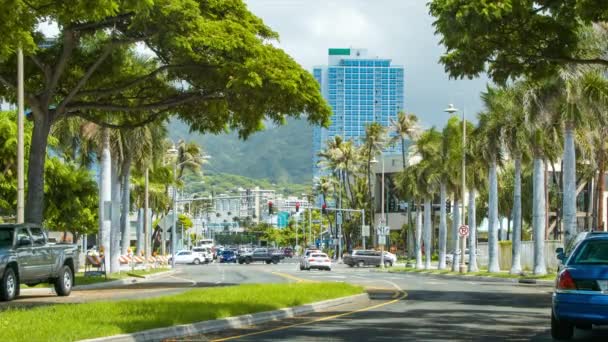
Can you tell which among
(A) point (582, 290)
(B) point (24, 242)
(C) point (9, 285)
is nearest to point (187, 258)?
(B) point (24, 242)

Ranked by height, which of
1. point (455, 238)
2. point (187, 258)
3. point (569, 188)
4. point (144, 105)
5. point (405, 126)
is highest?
point (405, 126)

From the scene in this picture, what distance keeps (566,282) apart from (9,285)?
15.7 metres

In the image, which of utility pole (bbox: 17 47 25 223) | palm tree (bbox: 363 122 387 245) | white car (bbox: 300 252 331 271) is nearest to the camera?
utility pole (bbox: 17 47 25 223)

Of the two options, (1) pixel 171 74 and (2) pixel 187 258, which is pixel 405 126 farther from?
(1) pixel 171 74

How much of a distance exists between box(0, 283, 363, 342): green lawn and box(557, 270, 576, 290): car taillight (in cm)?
671

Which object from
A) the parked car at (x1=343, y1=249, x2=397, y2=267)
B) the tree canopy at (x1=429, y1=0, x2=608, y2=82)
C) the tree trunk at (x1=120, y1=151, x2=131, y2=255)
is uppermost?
the tree canopy at (x1=429, y1=0, x2=608, y2=82)

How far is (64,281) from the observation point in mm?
29453

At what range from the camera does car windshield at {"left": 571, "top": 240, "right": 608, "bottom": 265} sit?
51.2ft

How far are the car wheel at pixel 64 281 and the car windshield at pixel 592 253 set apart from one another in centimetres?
1749

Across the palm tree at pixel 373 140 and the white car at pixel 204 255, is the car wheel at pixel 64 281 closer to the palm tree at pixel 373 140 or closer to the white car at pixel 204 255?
the white car at pixel 204 255

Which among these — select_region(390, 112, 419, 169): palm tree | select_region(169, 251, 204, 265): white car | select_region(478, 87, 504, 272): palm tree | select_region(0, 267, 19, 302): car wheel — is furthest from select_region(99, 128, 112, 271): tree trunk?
select_region(390, 112, 419, 169): palm tree

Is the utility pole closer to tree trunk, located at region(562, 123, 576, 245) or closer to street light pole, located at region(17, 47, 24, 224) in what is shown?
street light pole, located at region(17, 47, 24, 224)

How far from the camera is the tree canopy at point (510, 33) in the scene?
65.0ft

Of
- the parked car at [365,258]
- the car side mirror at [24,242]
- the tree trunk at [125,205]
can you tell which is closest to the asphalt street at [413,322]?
the car side mirror at [24,242]
